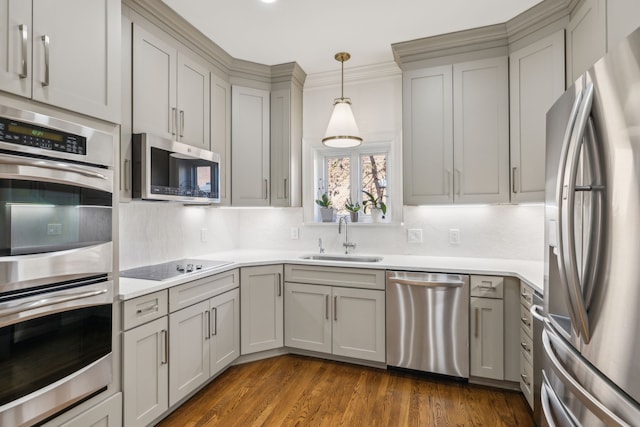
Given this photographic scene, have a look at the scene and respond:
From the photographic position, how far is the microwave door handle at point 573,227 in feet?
3.09

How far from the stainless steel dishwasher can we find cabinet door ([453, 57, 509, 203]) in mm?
742

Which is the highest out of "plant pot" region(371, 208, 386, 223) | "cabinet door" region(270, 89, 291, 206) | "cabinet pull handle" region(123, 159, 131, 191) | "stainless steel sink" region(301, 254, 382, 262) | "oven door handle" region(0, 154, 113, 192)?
"cabinet door" region(270, 89, 291, 206)

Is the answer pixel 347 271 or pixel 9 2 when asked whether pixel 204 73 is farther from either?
pixel 347 271

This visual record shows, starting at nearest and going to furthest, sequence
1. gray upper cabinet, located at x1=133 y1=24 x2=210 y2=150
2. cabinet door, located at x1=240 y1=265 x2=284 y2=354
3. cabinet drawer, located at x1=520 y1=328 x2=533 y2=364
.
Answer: cabinet drawer, located at x1=520 y1=328 x2=533 y2=364
gray upper cabinet, located at x1=133 y1=24 x2=210 y2=150
cabinet door, located at x1=240 y1=265 x2=284 y2=354

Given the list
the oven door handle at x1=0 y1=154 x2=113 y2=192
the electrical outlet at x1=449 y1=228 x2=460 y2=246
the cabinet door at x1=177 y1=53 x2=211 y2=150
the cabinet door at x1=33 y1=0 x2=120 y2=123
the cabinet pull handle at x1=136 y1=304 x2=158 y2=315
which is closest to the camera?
the oven door handle at x1=0 y1=154 x2=113 y2=192

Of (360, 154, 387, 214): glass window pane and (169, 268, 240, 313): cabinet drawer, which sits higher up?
(360, 154, 387, 214): glass window pane

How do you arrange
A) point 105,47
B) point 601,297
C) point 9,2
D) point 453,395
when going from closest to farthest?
1. point 601,297
2. point 9,2
3. point 105,47
4. point 453,395

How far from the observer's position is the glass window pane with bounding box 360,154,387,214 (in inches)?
131

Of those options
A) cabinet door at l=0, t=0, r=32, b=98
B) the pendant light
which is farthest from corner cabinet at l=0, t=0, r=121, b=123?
the pendant light

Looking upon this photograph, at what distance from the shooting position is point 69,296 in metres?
1.43

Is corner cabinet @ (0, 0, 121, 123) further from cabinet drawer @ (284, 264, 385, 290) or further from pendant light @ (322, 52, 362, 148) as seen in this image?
cabinet drawer @ (284, 264, 385, 290)

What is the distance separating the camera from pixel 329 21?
2.46 metres

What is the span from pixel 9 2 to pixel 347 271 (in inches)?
93.9

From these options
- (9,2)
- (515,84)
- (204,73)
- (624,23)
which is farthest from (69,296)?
(515,84)
